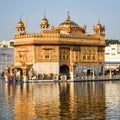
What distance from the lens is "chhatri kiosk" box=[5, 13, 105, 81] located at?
57.4 meters

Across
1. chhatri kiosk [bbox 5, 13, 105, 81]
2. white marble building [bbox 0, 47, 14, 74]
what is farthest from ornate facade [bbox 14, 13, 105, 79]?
white marble building [bbox 0, 47, 14, 74]

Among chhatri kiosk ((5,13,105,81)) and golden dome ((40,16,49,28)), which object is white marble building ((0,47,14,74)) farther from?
golden dome ((40,16,49,28))

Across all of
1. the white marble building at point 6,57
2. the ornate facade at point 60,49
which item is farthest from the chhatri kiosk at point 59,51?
the white marble building at point 6,57

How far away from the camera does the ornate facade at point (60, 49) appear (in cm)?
5768

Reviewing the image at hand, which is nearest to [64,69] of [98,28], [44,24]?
[44,24]

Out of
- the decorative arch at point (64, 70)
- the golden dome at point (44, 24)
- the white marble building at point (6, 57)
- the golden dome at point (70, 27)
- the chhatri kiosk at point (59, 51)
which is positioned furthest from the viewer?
the white marble building at point (6, 57)

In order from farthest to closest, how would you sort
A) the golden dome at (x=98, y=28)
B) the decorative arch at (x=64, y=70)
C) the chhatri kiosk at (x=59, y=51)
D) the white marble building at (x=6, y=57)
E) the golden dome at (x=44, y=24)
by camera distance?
1. the white marble building at (x=6, y=57)
2. the golden dome at (x=98, y=28)
3. the decorative arch at (x=64, y=70)
4. the golden dome at (x=44, y=24)
5. the chhatri kiosk at (x=59, y=51)

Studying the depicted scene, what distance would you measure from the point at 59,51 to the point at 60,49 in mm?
415

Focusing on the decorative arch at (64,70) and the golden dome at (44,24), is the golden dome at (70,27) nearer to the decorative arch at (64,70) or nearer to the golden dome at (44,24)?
the golden dome at (44,24)

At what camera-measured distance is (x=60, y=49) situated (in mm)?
59219

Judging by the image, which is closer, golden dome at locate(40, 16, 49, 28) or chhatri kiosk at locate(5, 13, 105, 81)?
chhatri kiosk at locate(5, 13, 105, 81)

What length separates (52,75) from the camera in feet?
186

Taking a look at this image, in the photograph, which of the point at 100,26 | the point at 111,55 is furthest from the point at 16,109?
the point at 111,55

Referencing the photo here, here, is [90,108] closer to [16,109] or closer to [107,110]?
[107,110]
